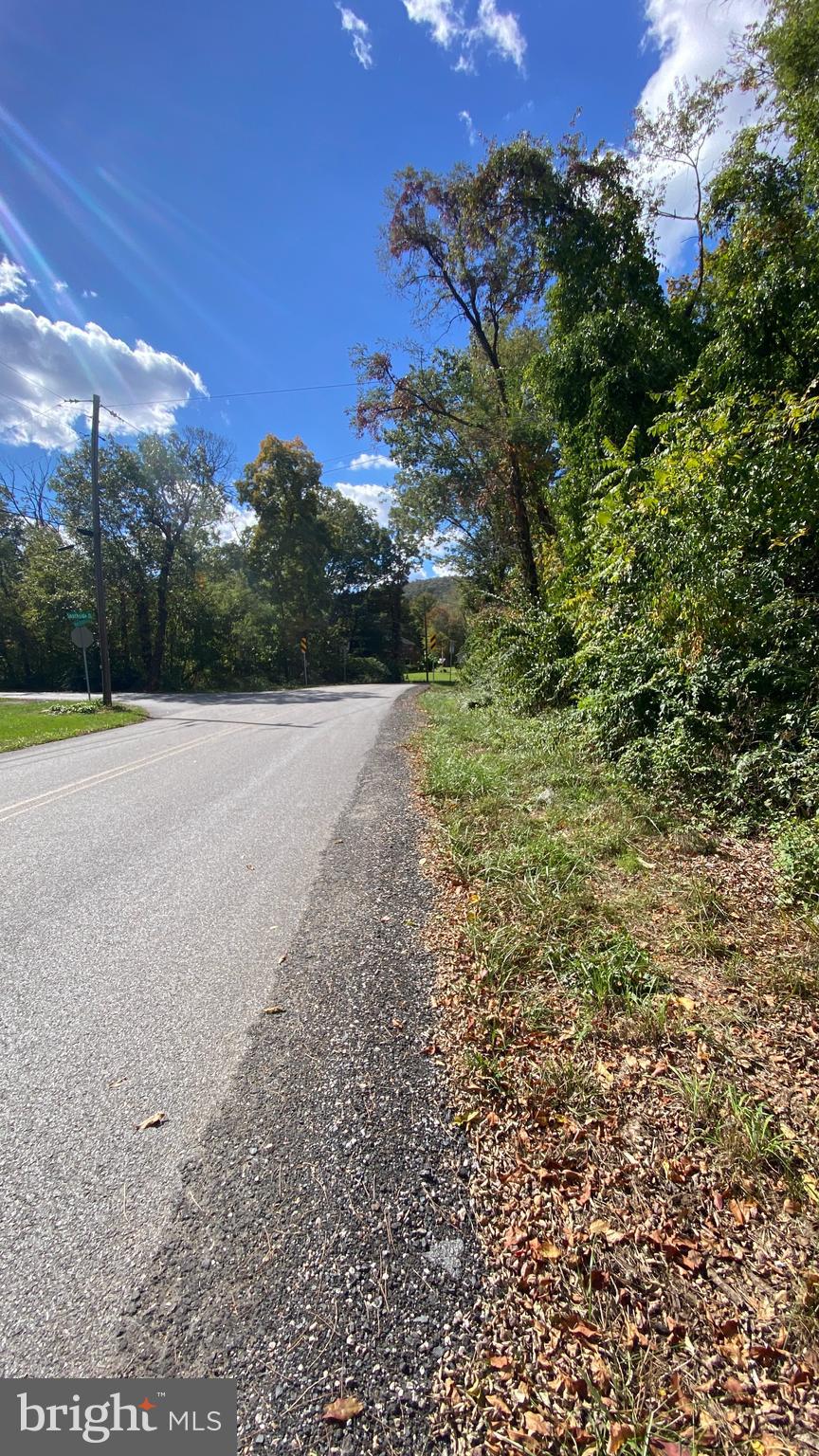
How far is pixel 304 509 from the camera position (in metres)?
31.8

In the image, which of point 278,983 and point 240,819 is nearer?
point 278,983

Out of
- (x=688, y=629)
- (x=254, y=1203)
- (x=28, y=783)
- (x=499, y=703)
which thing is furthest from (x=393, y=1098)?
(x=499, y=703)

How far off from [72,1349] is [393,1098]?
113 centimetres

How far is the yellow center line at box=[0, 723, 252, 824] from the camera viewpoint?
592 centimetres

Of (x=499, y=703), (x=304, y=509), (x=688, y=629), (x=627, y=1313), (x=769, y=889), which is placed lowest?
(x=627, y=1313)

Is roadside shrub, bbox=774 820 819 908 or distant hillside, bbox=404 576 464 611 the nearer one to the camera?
roadside shrub, bbox=774 820 819 908

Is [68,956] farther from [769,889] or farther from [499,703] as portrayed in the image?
[499,703]

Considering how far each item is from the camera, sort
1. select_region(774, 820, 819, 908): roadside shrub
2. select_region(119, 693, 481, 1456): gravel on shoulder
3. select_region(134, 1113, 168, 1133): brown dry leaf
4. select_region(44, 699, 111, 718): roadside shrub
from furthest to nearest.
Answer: select_region(44, 699, 111, 718): roadside shrub → select_region(774, 820, 819, 908): roadside shrub → select_region(134, 1113, 168, 1133): brown dry leaf → select_region(119, 693, 481, 1456): gravel on shoulder

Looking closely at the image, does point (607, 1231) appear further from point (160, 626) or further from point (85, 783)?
point (160, 626)

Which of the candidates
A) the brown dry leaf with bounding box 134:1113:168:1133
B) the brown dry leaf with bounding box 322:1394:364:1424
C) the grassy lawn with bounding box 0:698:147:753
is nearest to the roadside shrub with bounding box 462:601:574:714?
the brown dry leaf with bounding box 134:1113:168:1133

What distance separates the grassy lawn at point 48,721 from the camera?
37.7ft

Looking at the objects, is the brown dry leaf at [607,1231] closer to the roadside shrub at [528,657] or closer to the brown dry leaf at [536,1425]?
the brown dry leaf at [536,1425]

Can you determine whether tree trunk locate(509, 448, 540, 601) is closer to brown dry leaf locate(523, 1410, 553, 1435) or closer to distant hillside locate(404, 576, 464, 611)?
brown dry leaf locate(523, 1410, 553, 1435)

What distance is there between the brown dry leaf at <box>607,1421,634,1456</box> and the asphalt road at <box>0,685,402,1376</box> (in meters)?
1.25
